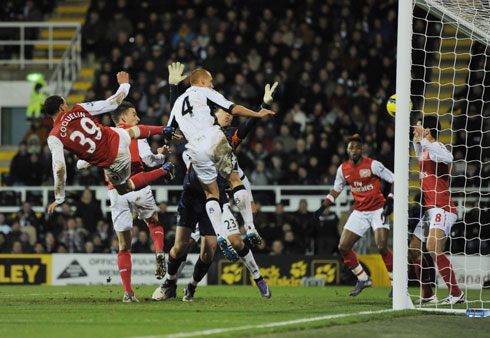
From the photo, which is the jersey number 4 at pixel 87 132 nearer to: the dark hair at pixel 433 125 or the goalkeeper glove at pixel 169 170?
the goalkeeper glove at pixel 169 170

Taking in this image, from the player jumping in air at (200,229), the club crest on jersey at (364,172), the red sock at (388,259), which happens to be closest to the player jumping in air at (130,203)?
the player jumping in air at (200,229)

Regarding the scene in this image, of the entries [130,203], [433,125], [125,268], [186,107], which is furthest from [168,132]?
[433,125]

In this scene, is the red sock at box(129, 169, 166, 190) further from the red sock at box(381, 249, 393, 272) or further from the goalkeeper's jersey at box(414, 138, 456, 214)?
the red sock at box(381, 249, 393, 272)

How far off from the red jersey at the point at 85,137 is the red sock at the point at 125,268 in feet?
4.12

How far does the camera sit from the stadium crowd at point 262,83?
18031 millimetres

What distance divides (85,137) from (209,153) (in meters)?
1.43

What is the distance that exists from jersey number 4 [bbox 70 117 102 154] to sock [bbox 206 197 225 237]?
1.47m

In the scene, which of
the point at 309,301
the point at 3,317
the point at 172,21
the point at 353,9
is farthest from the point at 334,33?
the point at 3,317

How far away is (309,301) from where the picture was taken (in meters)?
11.1

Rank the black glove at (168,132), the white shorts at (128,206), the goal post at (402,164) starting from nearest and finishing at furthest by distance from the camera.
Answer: the goal post at (402,164), the black glove at (168,132), the white shorts at (128,206)

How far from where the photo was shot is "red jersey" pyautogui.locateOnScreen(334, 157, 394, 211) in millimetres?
12812

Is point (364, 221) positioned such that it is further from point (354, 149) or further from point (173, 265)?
point (173, 265)

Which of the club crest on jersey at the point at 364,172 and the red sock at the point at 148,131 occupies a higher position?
the red sock at the point at 148,131

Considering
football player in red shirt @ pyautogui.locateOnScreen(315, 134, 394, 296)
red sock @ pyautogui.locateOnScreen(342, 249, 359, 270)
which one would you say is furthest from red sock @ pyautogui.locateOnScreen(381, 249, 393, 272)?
red sock @ pyautogui.locateOnScreen(342, 249, 359, 270)
